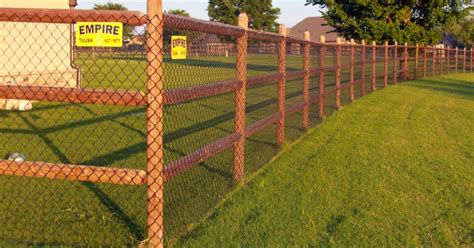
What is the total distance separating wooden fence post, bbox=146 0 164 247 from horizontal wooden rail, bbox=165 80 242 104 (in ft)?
0.50

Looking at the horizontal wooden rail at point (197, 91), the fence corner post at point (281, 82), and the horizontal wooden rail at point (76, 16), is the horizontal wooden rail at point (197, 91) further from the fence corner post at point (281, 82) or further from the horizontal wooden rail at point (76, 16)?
the fence corner post at point (281, 82)

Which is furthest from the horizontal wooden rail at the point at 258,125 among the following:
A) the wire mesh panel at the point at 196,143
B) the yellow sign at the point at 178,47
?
the yellow sign at the point at 178,47

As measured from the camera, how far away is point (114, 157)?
838 cm

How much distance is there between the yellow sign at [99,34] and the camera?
14.1 feet

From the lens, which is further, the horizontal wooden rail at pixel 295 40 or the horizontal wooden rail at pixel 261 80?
the horizontal wooden rail at pixel 295 40

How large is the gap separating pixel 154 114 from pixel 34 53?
1103 centimetres

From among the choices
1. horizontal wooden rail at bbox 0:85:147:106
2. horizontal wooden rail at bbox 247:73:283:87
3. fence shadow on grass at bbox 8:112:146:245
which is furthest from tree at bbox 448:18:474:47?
horizontal wooden rail at bbox 0:85:147:106

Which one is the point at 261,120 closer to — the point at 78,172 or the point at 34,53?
the point at 78,172

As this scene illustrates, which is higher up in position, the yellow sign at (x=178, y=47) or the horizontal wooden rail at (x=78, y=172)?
the yellow sign at (x=178, y=47)

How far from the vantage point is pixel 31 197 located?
6.23m

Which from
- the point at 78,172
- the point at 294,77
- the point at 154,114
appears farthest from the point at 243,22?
Answer: the point at 78,172

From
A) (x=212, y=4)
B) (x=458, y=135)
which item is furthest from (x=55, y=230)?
(x=212, y=4)

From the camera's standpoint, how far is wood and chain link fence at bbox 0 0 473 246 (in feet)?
14.8

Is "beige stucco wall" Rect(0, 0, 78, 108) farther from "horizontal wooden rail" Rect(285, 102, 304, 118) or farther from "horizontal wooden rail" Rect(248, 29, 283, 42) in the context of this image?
"horizontal wooden rail" Rect(248, 29, 283, 42)
